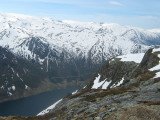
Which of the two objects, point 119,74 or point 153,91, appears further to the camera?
point 119,74

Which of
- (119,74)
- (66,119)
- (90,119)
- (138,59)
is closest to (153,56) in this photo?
(119,74)

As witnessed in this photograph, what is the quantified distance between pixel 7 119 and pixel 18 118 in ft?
7.34

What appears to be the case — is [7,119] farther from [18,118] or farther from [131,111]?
[131,111]

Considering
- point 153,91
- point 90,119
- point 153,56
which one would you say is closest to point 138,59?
point 153,56

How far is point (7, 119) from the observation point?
45000 millimetres

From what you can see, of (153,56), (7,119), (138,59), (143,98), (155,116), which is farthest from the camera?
(138,59)

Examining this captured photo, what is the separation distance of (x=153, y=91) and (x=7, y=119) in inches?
1088

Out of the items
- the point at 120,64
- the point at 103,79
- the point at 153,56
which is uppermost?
the point at 153,56

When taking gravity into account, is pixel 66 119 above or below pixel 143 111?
below

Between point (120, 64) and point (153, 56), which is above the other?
point (153, 56)

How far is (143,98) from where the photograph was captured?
35.4 metres

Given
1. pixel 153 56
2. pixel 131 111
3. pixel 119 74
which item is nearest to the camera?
pixel 131 111

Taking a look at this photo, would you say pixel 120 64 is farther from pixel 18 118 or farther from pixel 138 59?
pixel 18 118

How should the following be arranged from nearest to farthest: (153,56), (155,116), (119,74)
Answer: (155,116) < (153,56) < (119,74)
